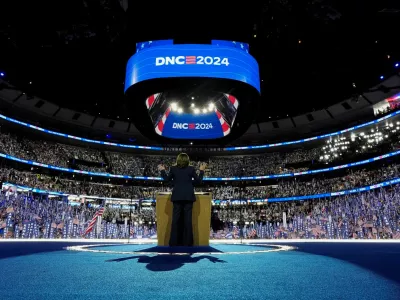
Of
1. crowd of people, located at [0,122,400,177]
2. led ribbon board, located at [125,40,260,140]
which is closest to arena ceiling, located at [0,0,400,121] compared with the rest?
led ribbon board, located at [125,40,260,140]

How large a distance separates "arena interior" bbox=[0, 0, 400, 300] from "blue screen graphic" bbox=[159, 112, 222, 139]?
2.9 inches

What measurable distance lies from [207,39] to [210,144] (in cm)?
540

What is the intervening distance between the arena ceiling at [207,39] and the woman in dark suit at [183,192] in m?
8.28

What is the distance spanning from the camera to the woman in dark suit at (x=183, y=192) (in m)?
5.27

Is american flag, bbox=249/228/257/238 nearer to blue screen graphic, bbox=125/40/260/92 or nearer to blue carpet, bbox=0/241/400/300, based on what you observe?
blue screen graphic, bbox=125/40/260/92

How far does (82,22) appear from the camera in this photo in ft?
38.5

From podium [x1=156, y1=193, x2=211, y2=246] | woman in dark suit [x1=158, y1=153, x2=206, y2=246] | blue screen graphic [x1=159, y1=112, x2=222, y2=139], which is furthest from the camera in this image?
blue screen graphic [x1=159, y1=112, x2=222, y2=139]

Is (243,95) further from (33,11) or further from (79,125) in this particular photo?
(79,125)

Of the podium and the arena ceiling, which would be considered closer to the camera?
the podium

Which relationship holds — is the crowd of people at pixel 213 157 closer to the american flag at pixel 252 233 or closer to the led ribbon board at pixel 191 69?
the american flag at pixel 252 233

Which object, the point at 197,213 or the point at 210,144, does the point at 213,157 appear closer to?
the point at 210,144

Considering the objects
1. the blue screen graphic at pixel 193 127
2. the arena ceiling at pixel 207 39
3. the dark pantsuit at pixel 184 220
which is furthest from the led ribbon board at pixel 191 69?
the dark pantsuit at pixel 184 220

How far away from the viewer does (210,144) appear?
1513 centimetres

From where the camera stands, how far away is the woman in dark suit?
5.27 metres
